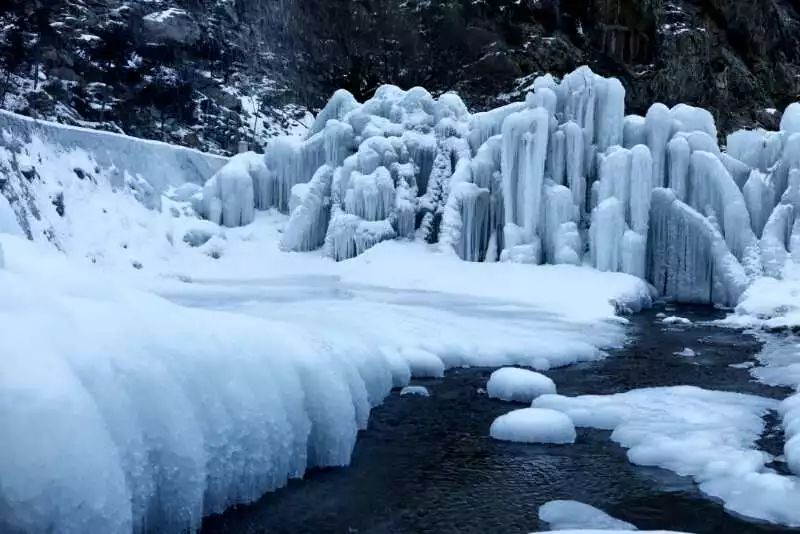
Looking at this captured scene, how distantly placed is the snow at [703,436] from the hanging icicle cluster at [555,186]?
42.0ft

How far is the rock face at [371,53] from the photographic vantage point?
48062mm

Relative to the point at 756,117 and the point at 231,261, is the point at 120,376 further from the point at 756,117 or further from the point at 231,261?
the point at 756,117

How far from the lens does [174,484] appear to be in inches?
204

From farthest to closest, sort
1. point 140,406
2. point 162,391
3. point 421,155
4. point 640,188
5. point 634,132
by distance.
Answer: point 421,155
point 634,132
point 640,188
point 162,391
point 140,406

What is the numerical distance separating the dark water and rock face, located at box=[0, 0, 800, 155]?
4038cm

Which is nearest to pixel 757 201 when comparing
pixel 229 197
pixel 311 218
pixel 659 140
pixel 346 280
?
pixel 659 140

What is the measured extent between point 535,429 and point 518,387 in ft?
6.10

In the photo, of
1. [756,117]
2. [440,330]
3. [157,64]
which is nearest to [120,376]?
[440,330]

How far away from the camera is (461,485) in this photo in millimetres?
7402

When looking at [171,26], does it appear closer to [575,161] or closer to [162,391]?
[575,161]

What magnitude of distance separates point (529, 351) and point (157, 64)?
45.2 meters

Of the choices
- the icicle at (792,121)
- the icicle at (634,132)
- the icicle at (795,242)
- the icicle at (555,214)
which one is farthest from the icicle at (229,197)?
the icicle at (792,121)

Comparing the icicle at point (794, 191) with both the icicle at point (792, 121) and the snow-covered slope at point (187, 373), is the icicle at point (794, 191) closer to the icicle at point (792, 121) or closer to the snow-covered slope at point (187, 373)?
the icicle at point (792, 121)

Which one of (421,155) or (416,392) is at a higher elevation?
(421,155)
